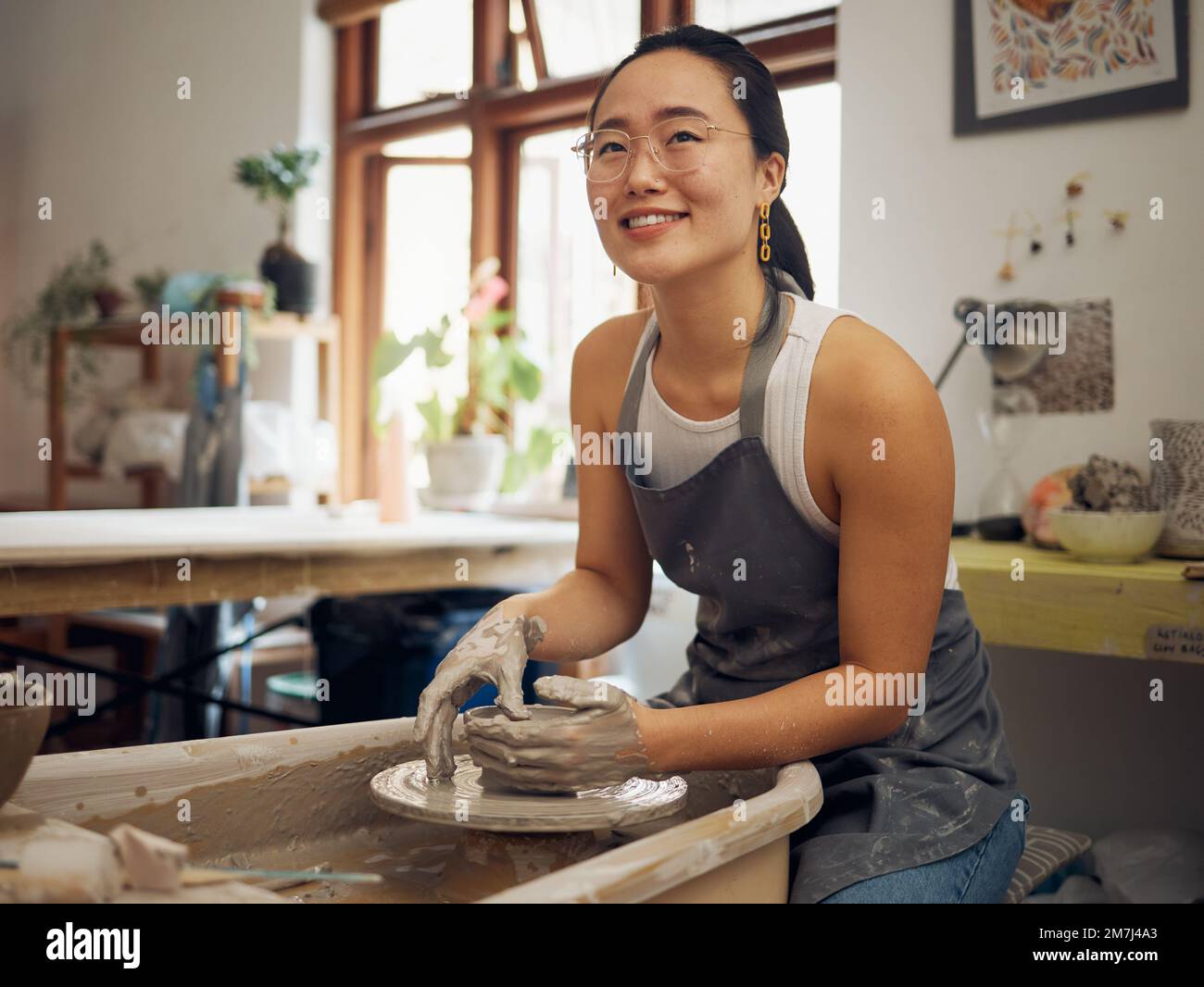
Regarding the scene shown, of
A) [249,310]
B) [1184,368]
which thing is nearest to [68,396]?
[249,310]

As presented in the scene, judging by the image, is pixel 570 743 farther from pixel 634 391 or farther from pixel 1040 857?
pixel 1040 857

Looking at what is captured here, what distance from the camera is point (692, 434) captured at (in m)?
1.25

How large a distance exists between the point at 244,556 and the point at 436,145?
8.58ft

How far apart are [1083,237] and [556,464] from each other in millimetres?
1906

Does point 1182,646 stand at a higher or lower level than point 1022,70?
lower

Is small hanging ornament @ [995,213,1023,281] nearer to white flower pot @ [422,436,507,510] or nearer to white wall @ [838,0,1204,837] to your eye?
white wall @ [838,0,1204,837]

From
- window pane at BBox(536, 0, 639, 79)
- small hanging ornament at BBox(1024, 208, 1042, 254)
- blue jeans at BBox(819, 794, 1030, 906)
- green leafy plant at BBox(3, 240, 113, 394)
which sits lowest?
blue jeans at BBox(819, 794, 1030, 906)

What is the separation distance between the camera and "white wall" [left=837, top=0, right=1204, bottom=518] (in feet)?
7.39

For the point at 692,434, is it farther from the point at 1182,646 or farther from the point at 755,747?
the point at 1182,646

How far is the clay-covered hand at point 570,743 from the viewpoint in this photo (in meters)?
0.96

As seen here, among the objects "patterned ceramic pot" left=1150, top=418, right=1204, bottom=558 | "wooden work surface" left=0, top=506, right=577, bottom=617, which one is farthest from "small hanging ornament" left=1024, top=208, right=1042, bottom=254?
"wooden work surface" left=0, top=506, right=577, bottom=617

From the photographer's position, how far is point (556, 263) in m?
3.95

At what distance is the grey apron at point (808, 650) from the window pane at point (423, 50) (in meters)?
3.19

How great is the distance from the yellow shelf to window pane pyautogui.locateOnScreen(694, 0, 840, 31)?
5.75ft
